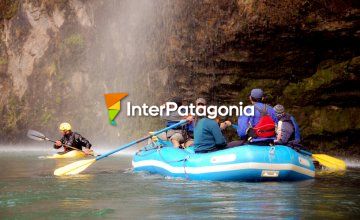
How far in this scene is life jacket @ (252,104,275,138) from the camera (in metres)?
11.1

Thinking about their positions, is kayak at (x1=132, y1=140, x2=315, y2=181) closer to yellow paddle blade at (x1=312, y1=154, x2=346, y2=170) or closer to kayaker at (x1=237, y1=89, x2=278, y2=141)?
kayaker at (x1=237, y1=89, x2=278, y2=141)

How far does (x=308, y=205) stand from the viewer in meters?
7.96

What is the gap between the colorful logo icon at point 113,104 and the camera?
27.3 meters

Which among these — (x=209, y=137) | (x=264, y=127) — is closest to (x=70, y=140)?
(x=209, y=137)

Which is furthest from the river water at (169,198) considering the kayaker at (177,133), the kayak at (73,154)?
the kayak at (73,154)

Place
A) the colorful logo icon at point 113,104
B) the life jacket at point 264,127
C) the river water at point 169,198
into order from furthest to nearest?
the colorful logo icon at point 113,104, the life jacket at point 264,127, the river water at point 169,198

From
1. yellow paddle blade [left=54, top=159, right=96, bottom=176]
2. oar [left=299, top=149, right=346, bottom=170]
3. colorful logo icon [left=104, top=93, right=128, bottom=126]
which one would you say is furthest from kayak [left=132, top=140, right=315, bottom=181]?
colorful logo icon [left=104, top=93, right=128, bottom=126]

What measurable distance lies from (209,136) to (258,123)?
3.24 ft

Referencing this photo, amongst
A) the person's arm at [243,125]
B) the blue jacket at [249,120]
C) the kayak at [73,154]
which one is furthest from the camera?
the kayak at [73,154]

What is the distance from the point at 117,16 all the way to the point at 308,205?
1898 cm

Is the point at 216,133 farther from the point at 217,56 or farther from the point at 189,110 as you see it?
the point at 217,56

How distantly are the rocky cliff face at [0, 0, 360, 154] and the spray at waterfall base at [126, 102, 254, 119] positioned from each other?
358 mm

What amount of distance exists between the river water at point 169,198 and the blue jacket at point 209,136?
34.7 inches

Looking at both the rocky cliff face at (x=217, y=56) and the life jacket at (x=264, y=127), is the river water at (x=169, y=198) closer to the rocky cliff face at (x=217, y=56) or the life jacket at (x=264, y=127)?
the life jacket at (x=264, y=127)
